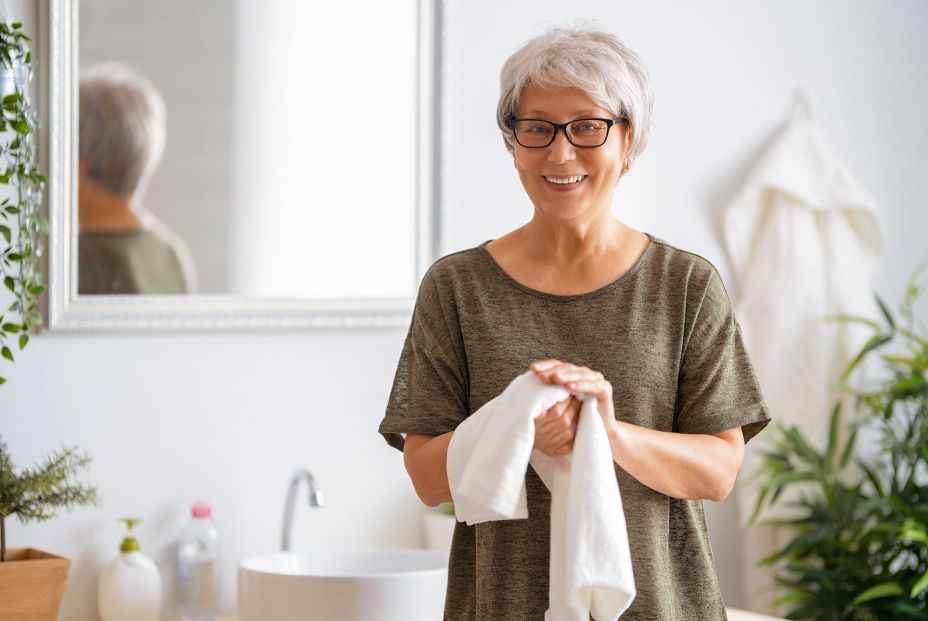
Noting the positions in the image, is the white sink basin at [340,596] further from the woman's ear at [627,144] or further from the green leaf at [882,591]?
the green leaf at [882,591]

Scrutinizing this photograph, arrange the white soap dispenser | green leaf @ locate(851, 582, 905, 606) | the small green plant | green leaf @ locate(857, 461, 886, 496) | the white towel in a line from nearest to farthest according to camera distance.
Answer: the white towel
the small green plant
the white soap dispenser
green leaf @ locate(851, 582, 905, 606)
green leaf @ locate(857, 461, 886, 496)

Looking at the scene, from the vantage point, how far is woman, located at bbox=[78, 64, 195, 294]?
6.07 feet

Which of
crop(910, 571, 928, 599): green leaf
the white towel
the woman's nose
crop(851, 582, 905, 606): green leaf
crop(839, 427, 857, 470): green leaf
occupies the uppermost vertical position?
the woman's nose

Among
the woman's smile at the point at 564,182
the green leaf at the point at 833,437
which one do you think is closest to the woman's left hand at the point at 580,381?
the woman's smile at the point at 564,182

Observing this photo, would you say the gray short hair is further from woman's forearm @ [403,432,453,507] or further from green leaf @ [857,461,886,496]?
green leaf @ [857,461,886,496]

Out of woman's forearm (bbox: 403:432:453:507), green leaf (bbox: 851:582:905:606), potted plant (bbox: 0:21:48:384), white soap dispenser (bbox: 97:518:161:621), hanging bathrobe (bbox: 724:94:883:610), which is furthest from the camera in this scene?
hanging bathrobe (bbox: 724:94:883:610)

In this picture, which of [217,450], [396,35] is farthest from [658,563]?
[396,35]

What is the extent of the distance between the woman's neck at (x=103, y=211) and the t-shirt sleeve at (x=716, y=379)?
109 centimetres

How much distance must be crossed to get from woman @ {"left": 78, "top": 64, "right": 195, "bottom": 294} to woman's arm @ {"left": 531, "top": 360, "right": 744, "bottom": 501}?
3.40ft

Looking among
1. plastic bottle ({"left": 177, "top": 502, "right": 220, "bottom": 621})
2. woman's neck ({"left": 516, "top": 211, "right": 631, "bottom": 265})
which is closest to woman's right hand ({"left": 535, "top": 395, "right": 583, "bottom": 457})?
woman's neck ({"left": 516, "top": 211, "right": 631, "bottom": 265})

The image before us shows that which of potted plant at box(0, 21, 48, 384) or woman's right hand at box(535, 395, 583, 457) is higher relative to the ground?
potted plant at box(0, 21, 48, 384)

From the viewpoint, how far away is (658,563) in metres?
1.19

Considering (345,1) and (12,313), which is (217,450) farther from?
(345,1)

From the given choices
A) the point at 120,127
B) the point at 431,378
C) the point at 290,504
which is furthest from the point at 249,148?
the point at 431,378
